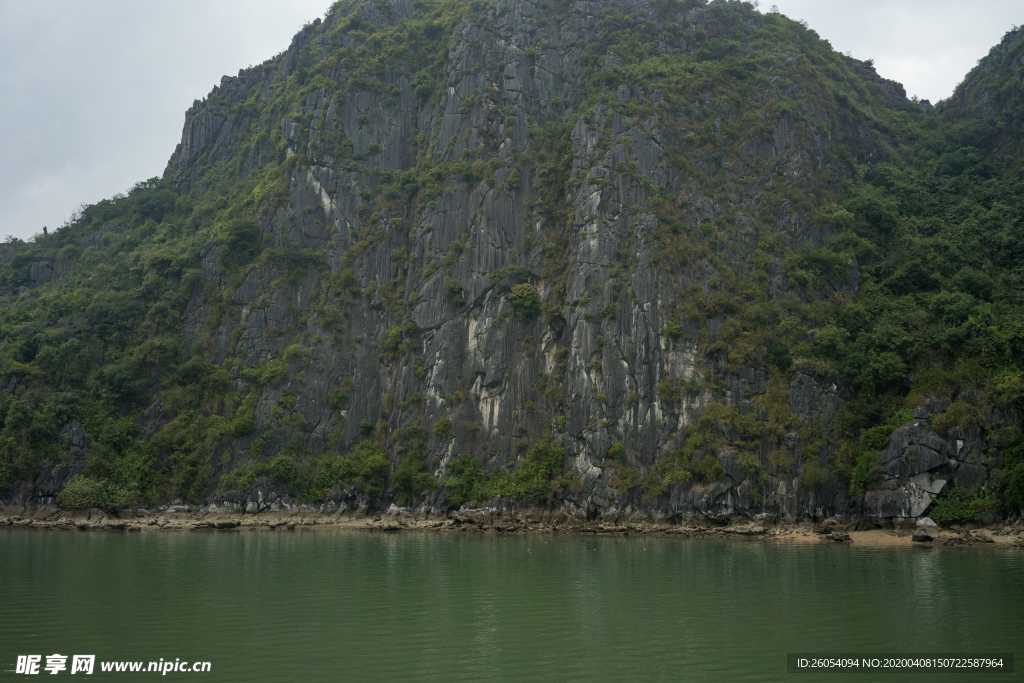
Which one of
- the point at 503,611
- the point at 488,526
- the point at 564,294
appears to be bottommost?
the point at 488,526

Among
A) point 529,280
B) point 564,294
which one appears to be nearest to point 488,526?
point 564,294

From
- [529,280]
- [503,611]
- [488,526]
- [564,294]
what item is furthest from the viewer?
[529,280]

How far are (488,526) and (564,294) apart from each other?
20.1m

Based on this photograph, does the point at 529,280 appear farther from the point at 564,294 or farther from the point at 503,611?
the point at 503,611

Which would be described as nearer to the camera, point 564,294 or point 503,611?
point 503,611

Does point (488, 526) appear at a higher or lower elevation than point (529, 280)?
lower

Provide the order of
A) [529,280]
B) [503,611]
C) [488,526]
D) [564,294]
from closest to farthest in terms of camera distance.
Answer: [503,611] → [488,526] → [564,294] → [529,280]

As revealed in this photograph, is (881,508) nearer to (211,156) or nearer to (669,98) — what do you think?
(669,98)

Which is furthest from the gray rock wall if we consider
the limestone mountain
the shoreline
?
the shoreline

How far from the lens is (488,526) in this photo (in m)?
48.5

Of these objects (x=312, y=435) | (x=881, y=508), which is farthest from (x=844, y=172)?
(x=312, y=435)

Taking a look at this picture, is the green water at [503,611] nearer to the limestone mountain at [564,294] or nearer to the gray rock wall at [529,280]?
the limestone mountain at [564,294]

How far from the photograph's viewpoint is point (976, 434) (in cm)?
3906

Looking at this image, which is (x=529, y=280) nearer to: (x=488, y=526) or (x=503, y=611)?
(x=488, y=526)
